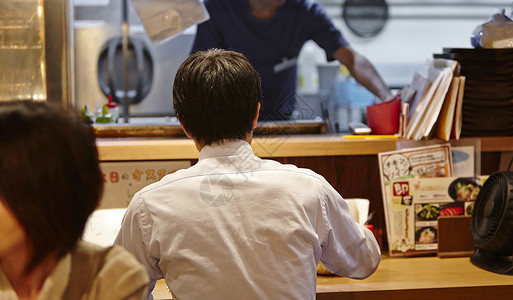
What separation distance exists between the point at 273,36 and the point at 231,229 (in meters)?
2.72

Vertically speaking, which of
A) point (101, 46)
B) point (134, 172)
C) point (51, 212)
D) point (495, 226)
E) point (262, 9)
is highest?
point (262, 9)

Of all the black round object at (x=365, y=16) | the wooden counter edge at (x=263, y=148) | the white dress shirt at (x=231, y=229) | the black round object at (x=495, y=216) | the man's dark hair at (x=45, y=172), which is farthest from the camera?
the black round object at (x=365, y=16)

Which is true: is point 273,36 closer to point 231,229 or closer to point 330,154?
point 330,154

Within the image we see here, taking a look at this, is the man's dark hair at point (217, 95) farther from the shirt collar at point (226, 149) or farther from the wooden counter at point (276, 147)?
the wooden counter at point (276, 147)

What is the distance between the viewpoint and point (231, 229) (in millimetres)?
1251

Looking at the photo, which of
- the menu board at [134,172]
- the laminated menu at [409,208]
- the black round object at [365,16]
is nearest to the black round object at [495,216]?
the laminated menu at [409,208]

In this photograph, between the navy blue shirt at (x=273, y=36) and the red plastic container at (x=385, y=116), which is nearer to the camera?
the red plastic container at (x=385, y=116)

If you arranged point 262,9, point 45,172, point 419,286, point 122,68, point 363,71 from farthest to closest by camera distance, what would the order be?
point 122,68 → point 262,9 → point 363,71 → point 419,286 → point 45,172

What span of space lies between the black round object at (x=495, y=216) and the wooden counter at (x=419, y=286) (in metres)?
0.09

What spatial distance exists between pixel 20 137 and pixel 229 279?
631 mm

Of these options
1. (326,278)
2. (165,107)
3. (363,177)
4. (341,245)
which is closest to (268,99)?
(165,107)

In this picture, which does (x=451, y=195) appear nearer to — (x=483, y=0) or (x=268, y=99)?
(x=268, y=99)

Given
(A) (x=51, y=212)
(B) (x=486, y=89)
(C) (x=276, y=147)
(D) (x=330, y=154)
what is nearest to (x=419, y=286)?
(D) (x=330, y=154)

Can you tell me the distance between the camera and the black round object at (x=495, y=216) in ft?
5.82
